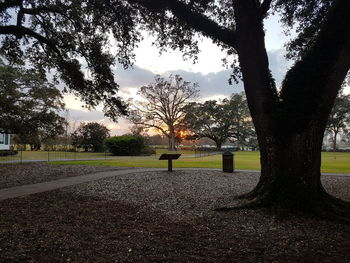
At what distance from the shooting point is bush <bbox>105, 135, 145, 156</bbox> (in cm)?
3291

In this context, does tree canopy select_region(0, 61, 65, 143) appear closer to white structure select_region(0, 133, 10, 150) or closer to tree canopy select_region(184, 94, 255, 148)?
white structure select_region(0, 133, 10, 150)

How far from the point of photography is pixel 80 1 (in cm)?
877

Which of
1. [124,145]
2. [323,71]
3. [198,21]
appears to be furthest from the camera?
[124,145]

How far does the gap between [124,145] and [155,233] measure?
96.8ft

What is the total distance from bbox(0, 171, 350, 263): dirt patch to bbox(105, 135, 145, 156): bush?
86.5ft

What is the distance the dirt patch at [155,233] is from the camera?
128 inches

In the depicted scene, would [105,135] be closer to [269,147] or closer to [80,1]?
[80,1]

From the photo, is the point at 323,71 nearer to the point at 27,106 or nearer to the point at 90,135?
the point at 27,106

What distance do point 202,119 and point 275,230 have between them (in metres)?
46.9

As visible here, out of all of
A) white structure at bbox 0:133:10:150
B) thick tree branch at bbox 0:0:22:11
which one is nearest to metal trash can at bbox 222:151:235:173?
thick tree branch at bbox 0:0:22:11

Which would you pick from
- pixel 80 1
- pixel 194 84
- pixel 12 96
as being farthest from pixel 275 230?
pixel 194 84

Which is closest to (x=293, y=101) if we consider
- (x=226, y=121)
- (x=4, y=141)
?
(x=4, y=141)

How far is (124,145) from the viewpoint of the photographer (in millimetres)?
32906

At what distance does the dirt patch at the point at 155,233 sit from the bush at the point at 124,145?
2638 centimetres
